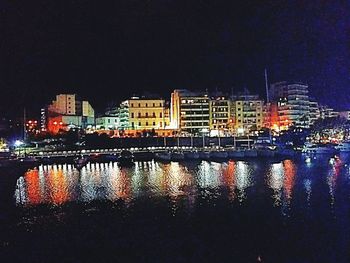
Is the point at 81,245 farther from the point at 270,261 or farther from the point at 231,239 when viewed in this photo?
the point at 270,261

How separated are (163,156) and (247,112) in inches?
621

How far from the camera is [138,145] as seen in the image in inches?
1687

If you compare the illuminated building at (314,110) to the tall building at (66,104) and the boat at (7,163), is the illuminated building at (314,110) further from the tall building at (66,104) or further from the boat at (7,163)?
the boat at (7,163)

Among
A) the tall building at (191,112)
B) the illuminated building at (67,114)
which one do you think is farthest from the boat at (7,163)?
the tall building at (191,112)

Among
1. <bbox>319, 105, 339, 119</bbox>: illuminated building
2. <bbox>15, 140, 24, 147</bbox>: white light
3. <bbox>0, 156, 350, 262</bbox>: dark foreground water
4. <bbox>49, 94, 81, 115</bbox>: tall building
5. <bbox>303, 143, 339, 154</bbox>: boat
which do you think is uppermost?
<bbox>49, 94, 81, 115</bbox>: tall building

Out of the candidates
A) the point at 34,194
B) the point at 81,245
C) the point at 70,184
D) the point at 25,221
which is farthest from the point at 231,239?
the point at 70,184

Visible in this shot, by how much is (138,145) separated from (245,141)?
1168cm

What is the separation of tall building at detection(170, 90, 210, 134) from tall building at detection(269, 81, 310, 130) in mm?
10254

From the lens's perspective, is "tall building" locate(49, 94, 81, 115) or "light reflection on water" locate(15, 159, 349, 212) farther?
"tall building" locate(49, 94, 81, 115)

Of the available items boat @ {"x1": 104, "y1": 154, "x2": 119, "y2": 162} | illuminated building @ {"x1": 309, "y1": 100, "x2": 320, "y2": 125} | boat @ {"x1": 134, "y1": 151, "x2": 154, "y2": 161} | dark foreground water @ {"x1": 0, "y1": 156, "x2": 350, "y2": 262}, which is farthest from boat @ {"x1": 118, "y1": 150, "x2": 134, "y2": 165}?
illuminated building @ {"x1": 309, "y1": 100, "x2": 320, "y2": 125}

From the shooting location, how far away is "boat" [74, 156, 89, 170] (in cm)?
3213

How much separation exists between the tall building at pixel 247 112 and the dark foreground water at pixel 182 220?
25392mm

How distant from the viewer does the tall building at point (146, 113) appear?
4878 cm

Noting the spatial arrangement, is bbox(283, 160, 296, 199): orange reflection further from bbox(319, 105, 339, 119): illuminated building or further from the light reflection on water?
bbox(319, 105, 339, 119): illuminated building
